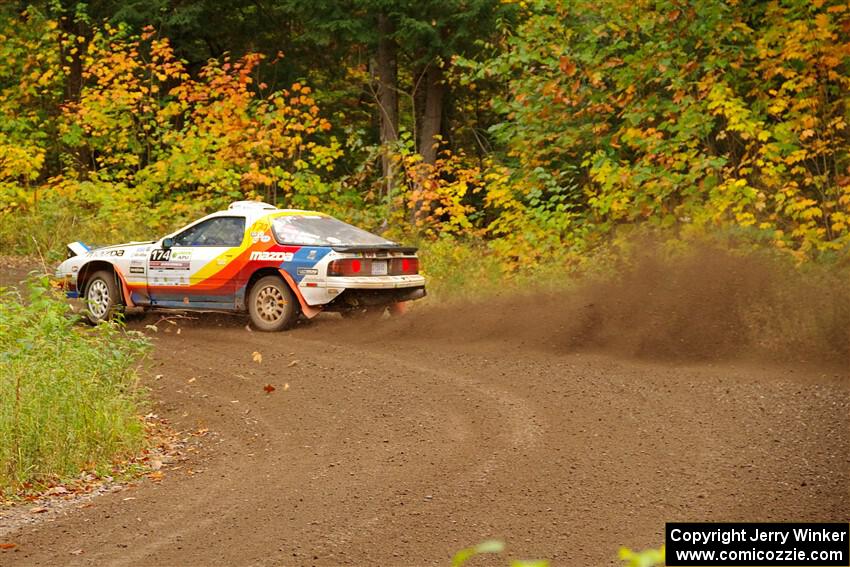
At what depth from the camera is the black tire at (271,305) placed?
14555 millimetres

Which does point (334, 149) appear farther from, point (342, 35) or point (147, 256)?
point (147, 256)

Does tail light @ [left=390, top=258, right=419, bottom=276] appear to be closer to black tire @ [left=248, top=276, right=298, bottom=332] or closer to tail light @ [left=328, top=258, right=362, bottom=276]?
tail light @ [left=328, top=258, right=362, bottom=276]

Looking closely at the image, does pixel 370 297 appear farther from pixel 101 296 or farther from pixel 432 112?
pixel 432 112

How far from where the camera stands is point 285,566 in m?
5.54

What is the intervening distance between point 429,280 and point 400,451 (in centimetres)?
954

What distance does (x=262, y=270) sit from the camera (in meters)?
14.7

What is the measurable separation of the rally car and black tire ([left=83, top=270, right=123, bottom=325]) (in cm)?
2

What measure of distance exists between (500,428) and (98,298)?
29.6 feet

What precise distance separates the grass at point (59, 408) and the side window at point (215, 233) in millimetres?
4850

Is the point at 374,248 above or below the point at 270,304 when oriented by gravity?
above

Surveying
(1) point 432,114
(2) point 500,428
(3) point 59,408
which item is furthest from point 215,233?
(1) point 432,114

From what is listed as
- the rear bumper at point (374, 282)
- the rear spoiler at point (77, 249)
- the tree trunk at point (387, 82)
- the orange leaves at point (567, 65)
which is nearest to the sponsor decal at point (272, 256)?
the rear bumper at point (374, 282)

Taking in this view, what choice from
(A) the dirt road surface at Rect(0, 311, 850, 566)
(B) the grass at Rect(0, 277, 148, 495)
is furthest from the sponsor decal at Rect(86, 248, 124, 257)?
(B) the grass at Rect(0, 277, 148, 495)

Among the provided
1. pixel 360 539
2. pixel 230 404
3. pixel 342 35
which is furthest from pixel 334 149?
pixel 360 539
